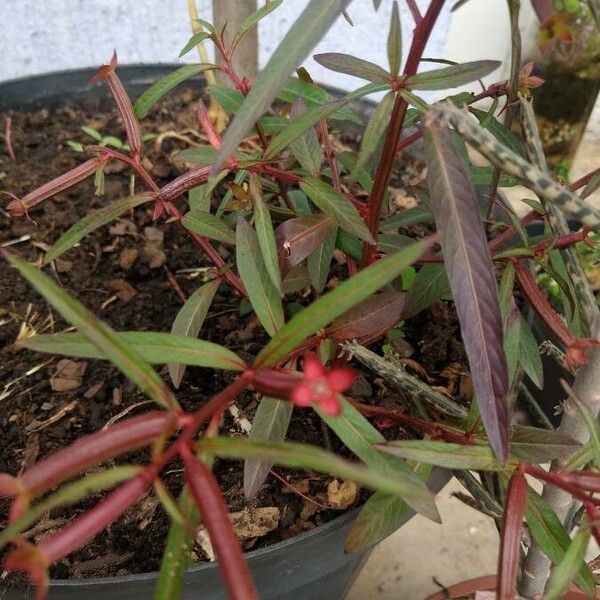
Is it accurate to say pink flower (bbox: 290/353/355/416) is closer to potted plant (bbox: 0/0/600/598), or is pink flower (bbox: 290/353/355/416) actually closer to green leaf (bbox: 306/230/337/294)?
potted plant (bbox: 0/0/600/598)

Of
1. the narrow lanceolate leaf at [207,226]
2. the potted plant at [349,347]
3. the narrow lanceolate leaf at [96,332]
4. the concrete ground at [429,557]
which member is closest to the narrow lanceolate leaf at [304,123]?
the potted plant at [349,347]

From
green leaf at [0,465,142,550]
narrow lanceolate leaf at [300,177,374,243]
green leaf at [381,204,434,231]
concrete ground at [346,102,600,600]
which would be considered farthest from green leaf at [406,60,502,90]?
concrete ground at [346,102,600,600]

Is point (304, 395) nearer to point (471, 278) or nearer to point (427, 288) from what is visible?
point (471, 278)

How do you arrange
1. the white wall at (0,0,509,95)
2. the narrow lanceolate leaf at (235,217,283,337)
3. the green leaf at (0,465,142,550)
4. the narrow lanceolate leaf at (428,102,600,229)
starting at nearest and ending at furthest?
the green leaf at (0,465,142,550)
the narrow lanceolate leaf at (428,102,600,229)
the narrow lanceolate leaf at (235,217,283,337)
the white wall at (0,0,509,95)

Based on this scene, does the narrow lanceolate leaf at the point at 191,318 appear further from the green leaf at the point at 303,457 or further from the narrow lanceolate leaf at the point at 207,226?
the green leaf at the point at 303,457

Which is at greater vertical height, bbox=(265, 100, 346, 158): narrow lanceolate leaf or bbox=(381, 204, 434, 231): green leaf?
bbox=(265, 100, 346, 158): narrow lanceolate leaf

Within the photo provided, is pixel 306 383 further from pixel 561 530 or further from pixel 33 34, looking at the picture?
pixel 33 34

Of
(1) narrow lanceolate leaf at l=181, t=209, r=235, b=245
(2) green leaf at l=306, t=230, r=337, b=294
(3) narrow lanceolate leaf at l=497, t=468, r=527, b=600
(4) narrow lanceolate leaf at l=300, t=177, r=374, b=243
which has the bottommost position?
(3) narrow lanceolate leaf at l=497, t=468, r=527, b=600
